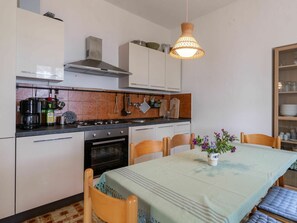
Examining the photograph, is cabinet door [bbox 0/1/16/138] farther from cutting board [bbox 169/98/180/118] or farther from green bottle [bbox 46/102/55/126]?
cutting board [bbox 169/98/180/118]

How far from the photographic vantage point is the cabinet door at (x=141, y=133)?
8.34 feet

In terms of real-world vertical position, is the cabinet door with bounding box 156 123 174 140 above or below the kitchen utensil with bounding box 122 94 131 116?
below

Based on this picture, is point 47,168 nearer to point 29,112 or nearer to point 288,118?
point 29,112

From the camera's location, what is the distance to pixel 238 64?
276 cm

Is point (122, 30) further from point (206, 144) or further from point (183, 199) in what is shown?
point (183, 199)

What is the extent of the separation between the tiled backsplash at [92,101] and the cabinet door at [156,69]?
331 millimetres

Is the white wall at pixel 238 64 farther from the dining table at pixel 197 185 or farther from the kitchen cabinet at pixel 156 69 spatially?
the dining table at pixel 197 185

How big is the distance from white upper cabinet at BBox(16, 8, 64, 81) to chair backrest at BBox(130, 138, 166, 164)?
1341mm

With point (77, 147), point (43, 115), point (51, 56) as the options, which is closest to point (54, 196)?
point (77, 147)

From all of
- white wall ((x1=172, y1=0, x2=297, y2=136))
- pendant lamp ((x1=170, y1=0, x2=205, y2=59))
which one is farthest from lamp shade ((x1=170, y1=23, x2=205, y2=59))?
white wall ((x1=172, y1=0, x2=297, y2=136))

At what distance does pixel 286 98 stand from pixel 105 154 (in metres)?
2.37

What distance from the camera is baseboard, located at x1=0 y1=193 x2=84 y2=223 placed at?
1.66m

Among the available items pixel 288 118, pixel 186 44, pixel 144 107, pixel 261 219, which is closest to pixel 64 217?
pixel 261 219

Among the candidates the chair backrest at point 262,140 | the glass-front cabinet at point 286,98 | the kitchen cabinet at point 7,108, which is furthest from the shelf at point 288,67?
the kitchen cabinet at point 7,108
